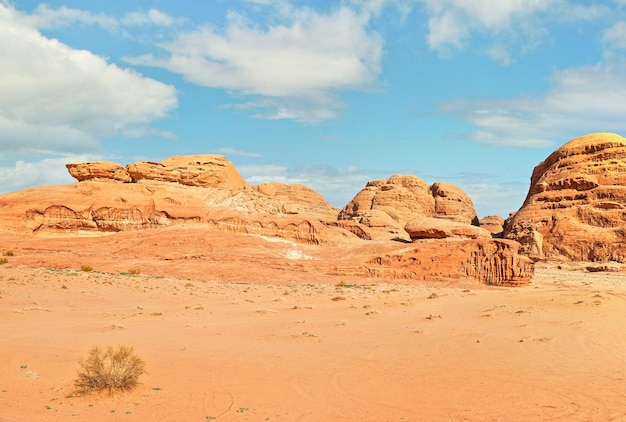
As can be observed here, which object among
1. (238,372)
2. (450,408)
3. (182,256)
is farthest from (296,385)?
(182,256)

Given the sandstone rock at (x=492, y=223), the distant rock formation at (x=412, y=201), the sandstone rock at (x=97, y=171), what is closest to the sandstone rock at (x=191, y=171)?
the sandstone rock at (x=97, y=171)

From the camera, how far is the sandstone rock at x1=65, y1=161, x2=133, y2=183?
1636 inches

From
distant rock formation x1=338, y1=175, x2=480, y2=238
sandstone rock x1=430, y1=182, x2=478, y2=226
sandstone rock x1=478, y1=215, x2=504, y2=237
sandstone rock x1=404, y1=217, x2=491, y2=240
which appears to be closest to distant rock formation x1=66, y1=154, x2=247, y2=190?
sandstone rock x1=404, y1=217, x2=491, y2=240

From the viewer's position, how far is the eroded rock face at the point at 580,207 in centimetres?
4625

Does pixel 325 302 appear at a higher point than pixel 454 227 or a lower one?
lower

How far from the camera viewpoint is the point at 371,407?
7543 mm

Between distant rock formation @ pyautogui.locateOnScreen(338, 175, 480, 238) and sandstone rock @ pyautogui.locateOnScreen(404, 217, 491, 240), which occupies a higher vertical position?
distant rock formation @ pyautogui.locateOnScreen(338, 175, 480, 238)

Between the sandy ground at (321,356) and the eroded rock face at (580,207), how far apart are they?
2773cm

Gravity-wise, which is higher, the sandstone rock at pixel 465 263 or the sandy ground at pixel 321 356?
the sandstone rock at pixel 465 263

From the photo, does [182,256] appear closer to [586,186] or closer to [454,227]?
[454,227]

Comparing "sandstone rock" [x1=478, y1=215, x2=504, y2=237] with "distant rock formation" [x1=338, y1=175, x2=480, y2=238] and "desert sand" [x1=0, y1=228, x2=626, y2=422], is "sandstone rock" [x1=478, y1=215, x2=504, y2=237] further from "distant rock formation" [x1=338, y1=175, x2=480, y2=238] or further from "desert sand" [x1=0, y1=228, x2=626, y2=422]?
"desert sand" [x1=0, y1=228, x2=626, y2=422]

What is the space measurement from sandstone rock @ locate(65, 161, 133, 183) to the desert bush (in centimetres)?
3621

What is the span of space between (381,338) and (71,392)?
24.2 feet

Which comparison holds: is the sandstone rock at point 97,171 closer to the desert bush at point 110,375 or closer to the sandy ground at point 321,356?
the sandy ground at point 321,356
